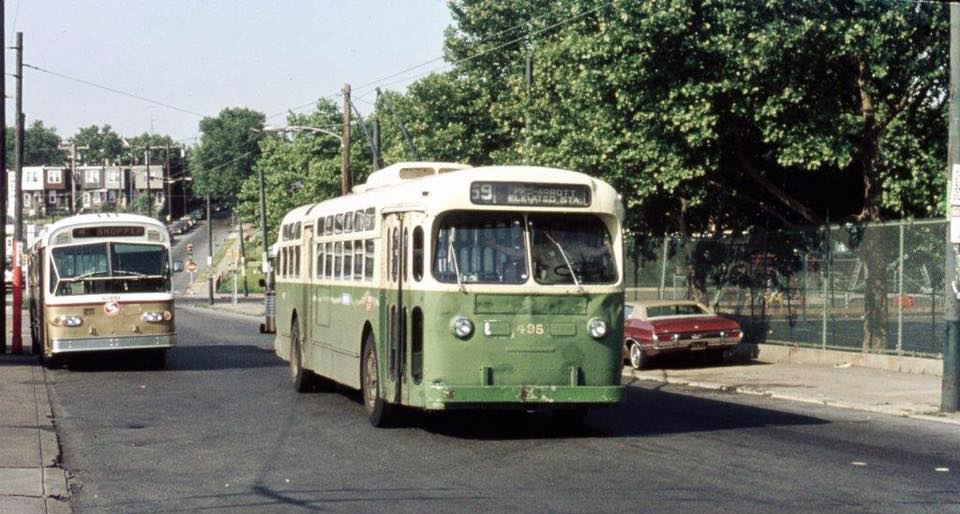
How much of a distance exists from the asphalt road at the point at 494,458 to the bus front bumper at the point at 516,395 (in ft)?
1.38

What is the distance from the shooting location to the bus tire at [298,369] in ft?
70.4

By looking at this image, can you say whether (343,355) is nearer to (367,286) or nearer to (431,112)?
(367,286)

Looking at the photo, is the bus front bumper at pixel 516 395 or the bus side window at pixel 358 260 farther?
the bus side window at pixel 358 260

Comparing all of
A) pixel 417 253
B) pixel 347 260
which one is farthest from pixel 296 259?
pixel 417 253

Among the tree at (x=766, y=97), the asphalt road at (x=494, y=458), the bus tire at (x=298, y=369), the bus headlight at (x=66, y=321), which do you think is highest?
the tree at (x=766, y=97)

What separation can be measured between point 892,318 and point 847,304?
1.68 meters

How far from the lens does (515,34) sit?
→ 195 feet

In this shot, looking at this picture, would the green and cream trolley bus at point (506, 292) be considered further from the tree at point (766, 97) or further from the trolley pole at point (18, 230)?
the trolley pole at point (18, 230)

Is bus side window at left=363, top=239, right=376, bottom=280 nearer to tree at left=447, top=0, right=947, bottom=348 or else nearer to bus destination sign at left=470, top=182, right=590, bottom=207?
bus destination sign at left=470, top=182, right=590, bottom=207

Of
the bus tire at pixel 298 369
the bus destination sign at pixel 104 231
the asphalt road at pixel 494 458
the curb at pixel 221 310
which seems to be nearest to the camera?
the asphalt road at pixel 494 458

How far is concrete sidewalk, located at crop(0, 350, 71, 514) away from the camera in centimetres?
1101

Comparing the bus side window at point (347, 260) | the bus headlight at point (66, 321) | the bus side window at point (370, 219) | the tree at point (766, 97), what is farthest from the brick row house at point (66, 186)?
the bus side window at point (370, 219)

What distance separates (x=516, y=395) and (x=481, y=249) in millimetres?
1554

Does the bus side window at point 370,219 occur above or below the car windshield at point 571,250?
above
